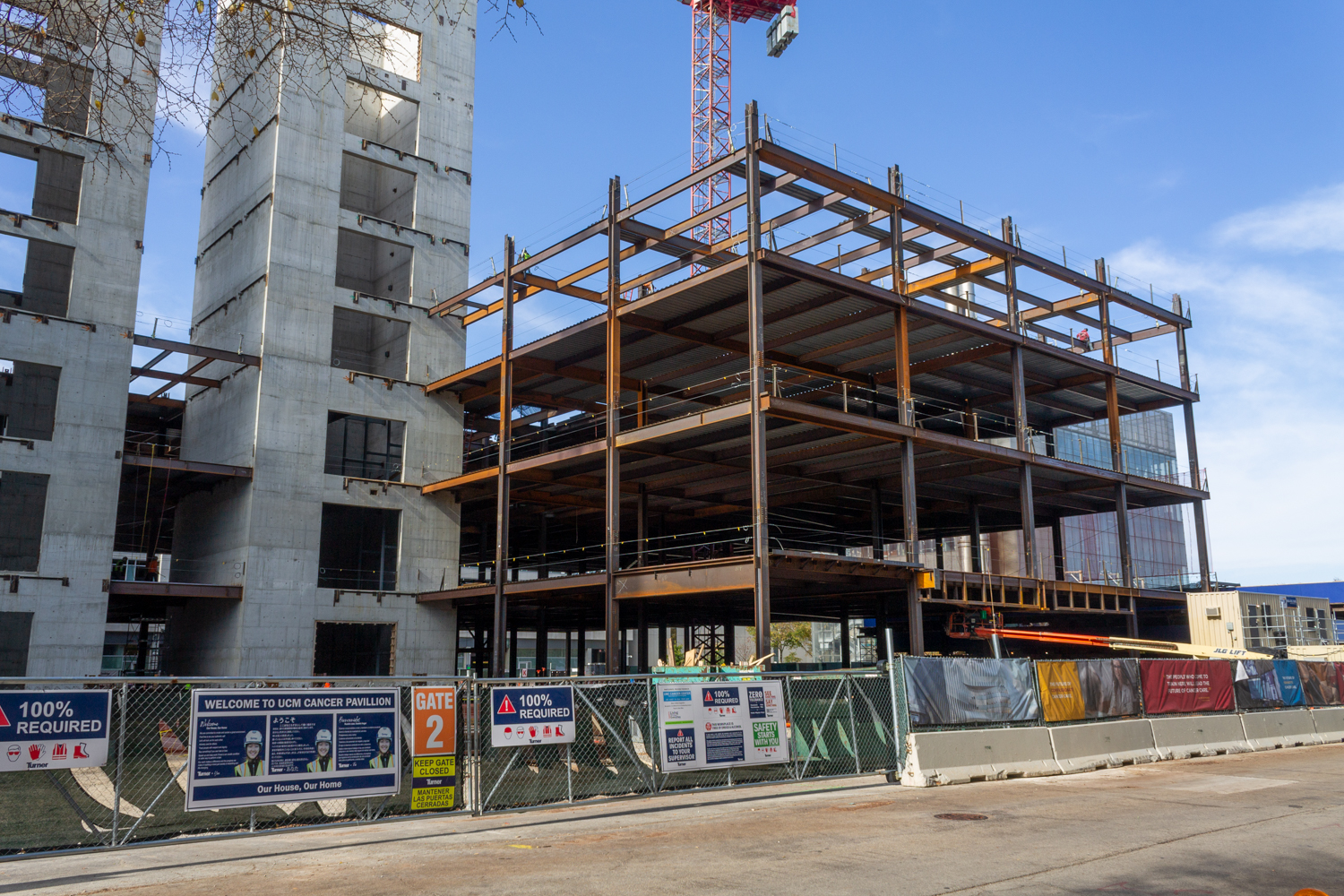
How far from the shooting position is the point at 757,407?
25.8 m

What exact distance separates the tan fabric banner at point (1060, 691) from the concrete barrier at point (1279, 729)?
22.4 ft

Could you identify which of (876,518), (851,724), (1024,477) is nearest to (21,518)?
(851,724)

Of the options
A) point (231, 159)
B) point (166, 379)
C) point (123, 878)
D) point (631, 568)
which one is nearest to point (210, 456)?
point (166, 379)

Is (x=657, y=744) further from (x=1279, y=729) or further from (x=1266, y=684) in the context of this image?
(x=1266, y=684)

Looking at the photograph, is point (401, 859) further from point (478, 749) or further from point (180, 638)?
point (180, 638)

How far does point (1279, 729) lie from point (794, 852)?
64.8 ft

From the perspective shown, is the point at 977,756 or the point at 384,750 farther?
the point at 977,756

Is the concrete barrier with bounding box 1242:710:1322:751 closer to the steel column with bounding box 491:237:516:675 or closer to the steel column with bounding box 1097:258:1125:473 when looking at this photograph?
the steel column with bounding box 1097:258:1125:473

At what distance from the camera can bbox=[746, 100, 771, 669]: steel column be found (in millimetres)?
25094

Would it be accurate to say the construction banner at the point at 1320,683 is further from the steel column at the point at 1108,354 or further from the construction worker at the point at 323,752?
the construction worker at the point at 323,752

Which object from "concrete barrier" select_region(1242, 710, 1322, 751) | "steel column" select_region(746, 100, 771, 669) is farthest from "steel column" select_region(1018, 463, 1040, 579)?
"steel column" select_region(746, 100, 771, 669)

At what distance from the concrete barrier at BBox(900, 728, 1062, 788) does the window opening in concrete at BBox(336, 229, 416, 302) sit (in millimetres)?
27907

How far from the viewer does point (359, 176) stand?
4209 cm

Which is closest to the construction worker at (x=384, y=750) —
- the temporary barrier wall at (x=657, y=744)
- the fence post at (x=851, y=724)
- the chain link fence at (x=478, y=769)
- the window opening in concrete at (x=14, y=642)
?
the temporary barrier wall at (x=657, y=744)
